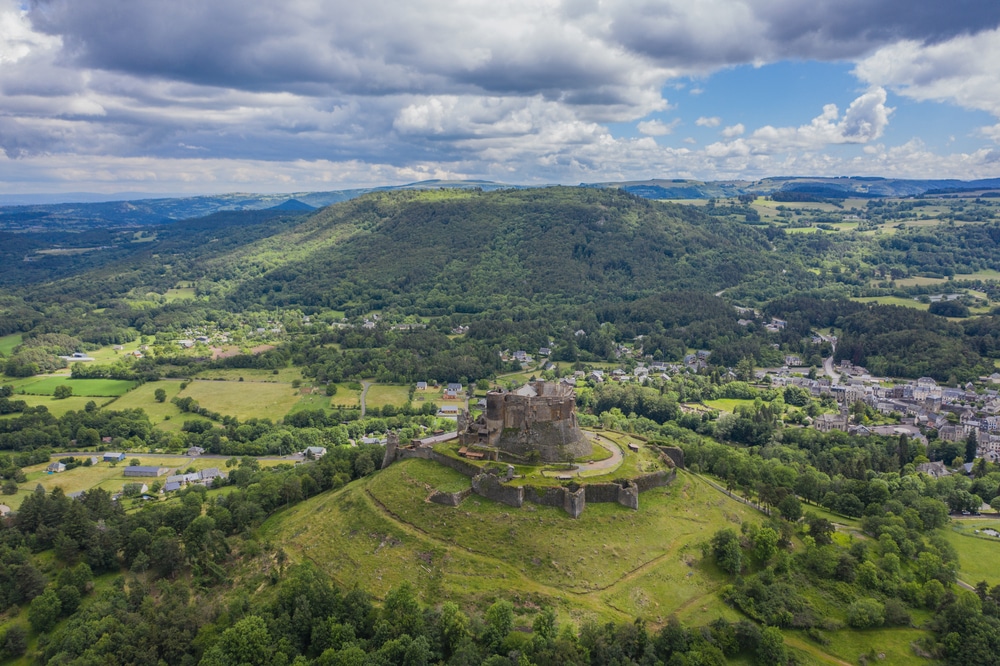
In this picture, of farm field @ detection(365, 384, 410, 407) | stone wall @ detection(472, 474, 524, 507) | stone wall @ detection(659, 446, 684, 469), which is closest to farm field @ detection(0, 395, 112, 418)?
farm field @ detection(365, 384, 410, 407)

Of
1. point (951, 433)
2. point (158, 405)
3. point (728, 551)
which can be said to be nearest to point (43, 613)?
point (728, 551)

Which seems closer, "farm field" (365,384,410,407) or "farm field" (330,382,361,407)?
"farm field" (330,382,361,407)

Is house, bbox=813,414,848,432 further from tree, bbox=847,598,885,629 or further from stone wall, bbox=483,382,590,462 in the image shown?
stone wall, bbox=483,382,590,462

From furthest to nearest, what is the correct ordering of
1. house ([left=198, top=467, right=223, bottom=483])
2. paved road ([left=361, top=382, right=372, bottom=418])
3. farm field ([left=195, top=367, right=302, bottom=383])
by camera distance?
farm field ([left=195, top=367, right=302, bottom=383]) → paved road ([left=361, top=382, right=372, bottom=418]) → house ([left=198, top=467, right=223, bottom=483])

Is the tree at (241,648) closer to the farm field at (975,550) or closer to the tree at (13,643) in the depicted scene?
the tree at (13,643)

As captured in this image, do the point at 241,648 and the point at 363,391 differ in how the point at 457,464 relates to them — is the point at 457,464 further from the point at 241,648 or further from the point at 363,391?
the point at 363,391

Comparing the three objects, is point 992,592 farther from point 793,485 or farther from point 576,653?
point 576,653

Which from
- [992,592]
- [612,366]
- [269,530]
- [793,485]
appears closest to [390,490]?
[269,530]
